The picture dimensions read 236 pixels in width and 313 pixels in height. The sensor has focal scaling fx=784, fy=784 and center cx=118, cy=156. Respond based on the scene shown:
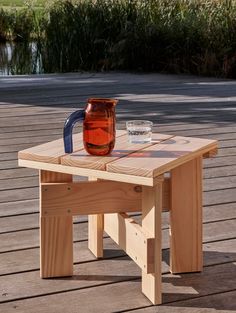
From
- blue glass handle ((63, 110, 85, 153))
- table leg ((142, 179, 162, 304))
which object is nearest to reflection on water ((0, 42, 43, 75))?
blue glass handle ((63, 110, 85, 153))

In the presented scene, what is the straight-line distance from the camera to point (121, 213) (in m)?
2.54

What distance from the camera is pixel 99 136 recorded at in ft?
7.58

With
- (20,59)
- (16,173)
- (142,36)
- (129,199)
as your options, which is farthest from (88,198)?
(20,59)

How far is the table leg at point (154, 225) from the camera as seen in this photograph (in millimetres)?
2258

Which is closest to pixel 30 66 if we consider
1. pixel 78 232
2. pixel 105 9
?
pixel 105 9

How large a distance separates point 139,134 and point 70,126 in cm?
25

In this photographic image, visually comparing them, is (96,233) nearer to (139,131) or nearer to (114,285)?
(114,285)

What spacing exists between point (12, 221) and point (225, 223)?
83cm

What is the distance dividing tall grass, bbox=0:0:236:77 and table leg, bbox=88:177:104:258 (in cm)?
545

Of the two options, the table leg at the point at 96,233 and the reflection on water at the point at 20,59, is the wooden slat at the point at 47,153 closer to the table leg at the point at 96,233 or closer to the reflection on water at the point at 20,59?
the table leg at the point at 96,233

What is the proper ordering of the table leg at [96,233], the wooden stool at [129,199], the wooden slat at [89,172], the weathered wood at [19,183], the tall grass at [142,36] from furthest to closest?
the tall grass at [142,36] → the weathered wood at [19,183] → the table leg at [96,233] → the wooden stool at [129,199] → the wooden slat at [89,172]

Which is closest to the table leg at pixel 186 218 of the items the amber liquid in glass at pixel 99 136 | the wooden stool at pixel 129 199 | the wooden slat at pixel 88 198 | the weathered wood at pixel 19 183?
the wooden stool at pixel 129 199

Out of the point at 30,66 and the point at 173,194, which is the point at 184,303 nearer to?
the point at 173,194

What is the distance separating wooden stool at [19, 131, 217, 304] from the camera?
2.27 metres
